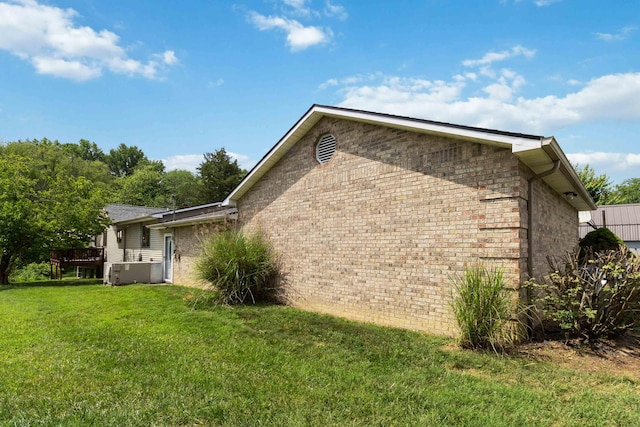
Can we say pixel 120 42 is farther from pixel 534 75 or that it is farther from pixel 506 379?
pixel 506 379

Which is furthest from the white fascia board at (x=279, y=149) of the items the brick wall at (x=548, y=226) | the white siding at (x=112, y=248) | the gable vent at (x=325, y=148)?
the white siding at (x=112, y=248)

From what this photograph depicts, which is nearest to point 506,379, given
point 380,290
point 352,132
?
point 380,290

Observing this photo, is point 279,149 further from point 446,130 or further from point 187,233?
point 187,233

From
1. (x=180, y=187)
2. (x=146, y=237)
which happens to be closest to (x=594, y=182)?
(x=146, y=237)

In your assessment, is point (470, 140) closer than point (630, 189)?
Yes

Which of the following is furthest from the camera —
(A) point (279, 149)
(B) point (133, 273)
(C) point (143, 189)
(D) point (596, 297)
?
(C) point (143, 189)

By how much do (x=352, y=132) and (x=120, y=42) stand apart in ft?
22.5

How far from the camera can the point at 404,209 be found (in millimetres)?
7355

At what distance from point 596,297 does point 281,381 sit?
4.85 meters

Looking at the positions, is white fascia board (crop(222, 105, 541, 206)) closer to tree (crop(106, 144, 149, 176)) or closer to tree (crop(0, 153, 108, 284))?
tree (crop(0, 153, 108, 284))

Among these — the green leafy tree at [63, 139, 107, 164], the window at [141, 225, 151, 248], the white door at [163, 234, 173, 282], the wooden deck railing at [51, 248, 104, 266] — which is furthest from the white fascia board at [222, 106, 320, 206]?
the green leafy tree at [63, 139, 107, 164]

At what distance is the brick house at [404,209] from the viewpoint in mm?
6070

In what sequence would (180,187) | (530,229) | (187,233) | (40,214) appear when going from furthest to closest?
(180,187) < (40,214) < (187,233) < (530,229)

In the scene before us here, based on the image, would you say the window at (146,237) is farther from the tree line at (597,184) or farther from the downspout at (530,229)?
the tree line at (597,184)
